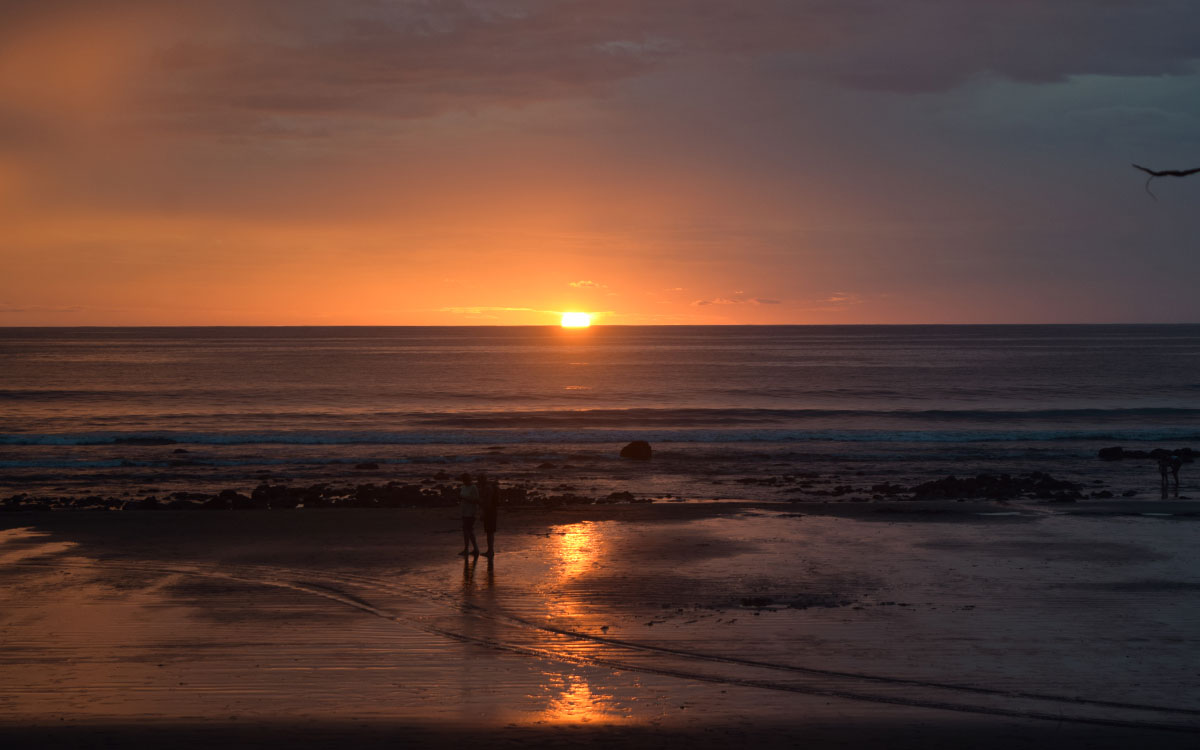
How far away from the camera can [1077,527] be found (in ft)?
65.7

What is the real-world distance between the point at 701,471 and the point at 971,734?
2493 cm

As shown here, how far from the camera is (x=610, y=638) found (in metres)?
11.9

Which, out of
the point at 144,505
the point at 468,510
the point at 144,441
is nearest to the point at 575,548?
the point at 468,510

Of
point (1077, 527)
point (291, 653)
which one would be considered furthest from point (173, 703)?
point (1077, 527)

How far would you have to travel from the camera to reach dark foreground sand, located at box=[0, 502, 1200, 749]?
9.04 metres

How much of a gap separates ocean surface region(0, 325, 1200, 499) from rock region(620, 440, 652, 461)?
575 millimetres

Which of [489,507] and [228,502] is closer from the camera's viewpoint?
[489,507]

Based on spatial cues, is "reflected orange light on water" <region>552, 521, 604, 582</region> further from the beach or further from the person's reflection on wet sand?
the person's reflection on wet sand

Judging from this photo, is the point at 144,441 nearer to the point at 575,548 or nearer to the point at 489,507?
the point at 575,548

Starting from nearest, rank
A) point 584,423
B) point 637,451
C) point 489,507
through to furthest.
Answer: point 489,507 < point 637,451 < point 584,423

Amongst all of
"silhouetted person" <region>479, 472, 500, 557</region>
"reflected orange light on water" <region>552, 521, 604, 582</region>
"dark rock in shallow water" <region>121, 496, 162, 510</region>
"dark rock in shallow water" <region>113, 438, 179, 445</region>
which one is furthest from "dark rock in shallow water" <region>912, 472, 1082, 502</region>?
"dark rock in shallow water" <region>113, 438, 179, 445</region>

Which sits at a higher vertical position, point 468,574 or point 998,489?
point 998,489

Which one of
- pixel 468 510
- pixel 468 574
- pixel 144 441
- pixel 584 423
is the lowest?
pixel 468 574

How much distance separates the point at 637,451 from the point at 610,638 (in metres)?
25.6
